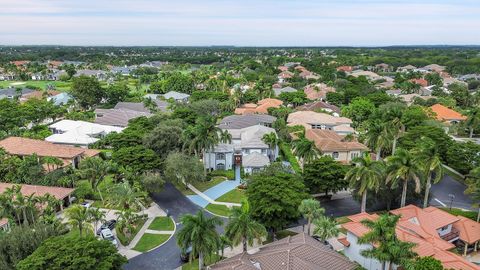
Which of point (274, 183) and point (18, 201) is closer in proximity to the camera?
point (18, 201)

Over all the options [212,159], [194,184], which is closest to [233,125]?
[212,159]

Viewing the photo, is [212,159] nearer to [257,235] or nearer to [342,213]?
[342,213]

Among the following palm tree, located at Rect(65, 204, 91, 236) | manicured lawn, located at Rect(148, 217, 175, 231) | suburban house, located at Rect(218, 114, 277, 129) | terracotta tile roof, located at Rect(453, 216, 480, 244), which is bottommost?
manicured lawn, located at Rect(148, 217, 175, 231)

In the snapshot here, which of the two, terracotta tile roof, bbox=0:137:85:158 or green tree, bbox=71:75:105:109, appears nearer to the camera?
terracotta tile roof, bbox=0:137:85:158

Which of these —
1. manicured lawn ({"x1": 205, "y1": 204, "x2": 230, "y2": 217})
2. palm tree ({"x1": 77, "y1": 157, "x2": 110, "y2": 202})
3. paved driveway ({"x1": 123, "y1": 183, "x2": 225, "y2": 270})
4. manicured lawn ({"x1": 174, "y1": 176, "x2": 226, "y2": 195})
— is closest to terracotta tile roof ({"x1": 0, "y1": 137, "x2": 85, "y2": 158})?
palm tree ({"x1": 77, "y1": 157, "x2": 110, "y2": 202})

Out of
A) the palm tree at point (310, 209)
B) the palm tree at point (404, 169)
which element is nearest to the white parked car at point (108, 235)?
the palm tree at point (310, 209)

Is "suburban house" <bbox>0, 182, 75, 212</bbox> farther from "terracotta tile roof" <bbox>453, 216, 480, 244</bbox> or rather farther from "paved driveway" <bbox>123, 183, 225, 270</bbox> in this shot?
"terracotta tile roof" <bbox>453, 216, 480, 244</bbox>
